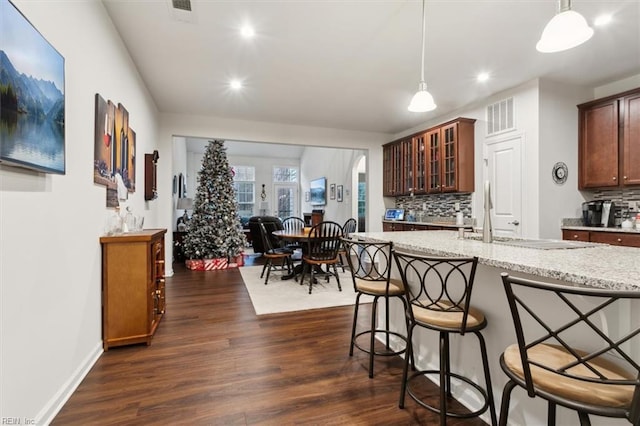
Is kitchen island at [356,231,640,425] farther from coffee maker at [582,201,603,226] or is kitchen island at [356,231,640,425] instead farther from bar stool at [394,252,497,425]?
coffee maker at [582,201,603,226]

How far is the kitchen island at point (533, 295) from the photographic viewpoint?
3.41 feet

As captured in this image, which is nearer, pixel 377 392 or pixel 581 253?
pixel 581 253

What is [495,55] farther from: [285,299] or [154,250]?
[154,250]

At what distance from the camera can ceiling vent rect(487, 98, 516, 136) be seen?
13.4ft

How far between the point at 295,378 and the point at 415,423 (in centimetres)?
79

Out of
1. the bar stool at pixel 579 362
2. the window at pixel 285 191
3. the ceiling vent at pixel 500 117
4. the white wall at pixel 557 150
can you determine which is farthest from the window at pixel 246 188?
the bar stool at pixel 579 362

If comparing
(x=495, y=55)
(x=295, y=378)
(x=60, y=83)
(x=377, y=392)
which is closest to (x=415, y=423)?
(x=377, y=392)

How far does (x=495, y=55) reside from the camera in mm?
3193

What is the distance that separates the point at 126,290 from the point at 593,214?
16.7ft

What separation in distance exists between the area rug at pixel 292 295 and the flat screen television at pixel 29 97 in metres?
2.35

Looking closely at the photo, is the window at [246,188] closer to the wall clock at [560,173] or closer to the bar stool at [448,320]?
the wall clock at [560,173]

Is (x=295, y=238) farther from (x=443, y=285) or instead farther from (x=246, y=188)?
(x=246, y=188)

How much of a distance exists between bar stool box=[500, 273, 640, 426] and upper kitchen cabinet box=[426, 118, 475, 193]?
3.63 meters

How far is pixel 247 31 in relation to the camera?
277 centimetres
